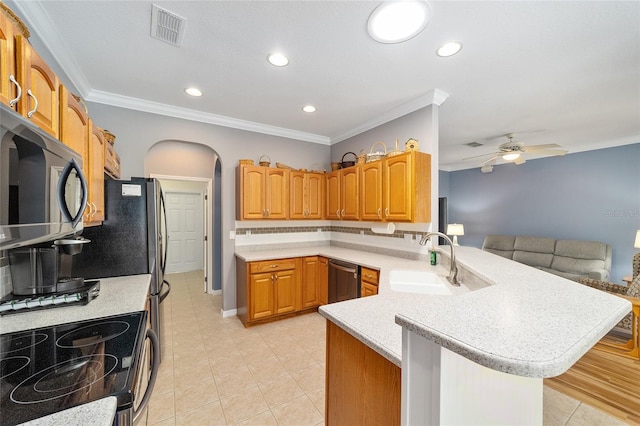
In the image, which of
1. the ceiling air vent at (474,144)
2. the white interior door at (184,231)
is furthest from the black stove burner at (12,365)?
the ceiling air vent at (474,144)

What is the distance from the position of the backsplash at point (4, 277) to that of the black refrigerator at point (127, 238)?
0.49m

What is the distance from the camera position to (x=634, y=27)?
1698 mm

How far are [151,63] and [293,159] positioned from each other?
85.8 inches

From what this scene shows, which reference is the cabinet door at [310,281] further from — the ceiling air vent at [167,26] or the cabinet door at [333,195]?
the ceiling air vent at [167,26]

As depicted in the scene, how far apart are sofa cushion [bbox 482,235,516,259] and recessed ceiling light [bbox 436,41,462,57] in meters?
5.19

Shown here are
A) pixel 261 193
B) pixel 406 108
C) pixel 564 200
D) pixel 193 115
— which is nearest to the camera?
pixel 406 108

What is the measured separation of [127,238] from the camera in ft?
7.28

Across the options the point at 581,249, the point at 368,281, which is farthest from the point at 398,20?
the point at 581,249

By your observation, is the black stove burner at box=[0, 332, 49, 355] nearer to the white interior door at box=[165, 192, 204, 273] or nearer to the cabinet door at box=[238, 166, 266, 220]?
the cabinet door at box=[238, 166, 266, 220]

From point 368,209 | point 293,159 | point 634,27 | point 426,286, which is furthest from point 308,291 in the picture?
point 634,27

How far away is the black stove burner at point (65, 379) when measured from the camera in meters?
0.76

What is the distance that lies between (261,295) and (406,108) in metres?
2.83

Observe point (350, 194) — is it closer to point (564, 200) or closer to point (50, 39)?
point (50, 39)

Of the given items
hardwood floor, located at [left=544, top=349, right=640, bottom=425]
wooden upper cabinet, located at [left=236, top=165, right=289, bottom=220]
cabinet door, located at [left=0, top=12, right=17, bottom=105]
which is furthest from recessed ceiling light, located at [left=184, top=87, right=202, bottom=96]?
hardwood floor, located at [left=544, top=349, right=640, bottom=425]
